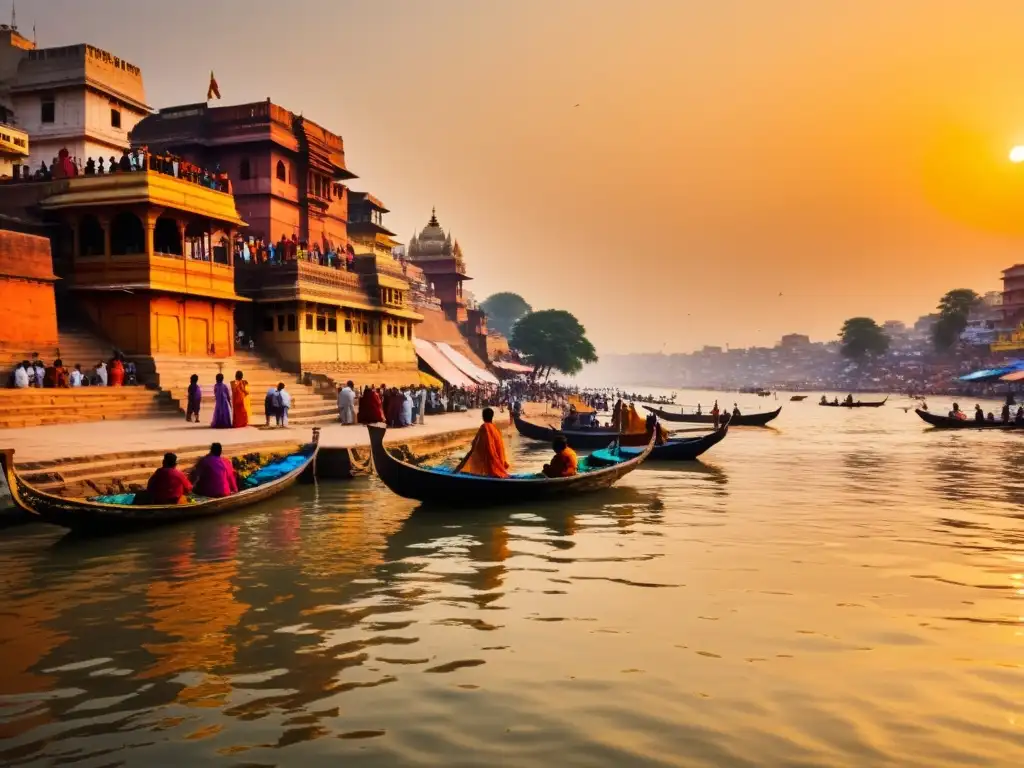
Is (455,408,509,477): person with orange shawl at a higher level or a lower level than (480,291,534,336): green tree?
lower

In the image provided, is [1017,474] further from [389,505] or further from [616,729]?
[616,729]

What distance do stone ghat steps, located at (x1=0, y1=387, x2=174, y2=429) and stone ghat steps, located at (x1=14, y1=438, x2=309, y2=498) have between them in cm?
484

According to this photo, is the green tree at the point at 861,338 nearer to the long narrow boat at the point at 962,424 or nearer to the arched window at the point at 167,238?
the long narrow boat at the point at 962,424

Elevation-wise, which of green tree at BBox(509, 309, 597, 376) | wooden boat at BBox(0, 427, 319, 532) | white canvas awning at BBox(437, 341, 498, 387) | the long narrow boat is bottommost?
the long narrow boat

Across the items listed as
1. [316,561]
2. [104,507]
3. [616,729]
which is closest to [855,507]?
[316,561]

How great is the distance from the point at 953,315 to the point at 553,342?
57.2m

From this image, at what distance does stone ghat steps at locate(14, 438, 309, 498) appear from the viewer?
35.7 feet

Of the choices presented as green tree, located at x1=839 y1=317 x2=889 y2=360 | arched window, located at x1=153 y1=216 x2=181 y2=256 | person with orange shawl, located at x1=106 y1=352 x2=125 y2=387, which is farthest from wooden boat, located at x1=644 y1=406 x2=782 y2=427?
green tree, located at x1=839 y1=317 x2=889 y2=360

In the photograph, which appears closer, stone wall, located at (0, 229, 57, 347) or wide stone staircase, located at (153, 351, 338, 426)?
stone wall, located at (0, 229, 57, 347)

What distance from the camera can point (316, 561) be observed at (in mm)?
9391

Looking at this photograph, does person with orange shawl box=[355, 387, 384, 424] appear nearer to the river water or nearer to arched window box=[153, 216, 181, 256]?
arched window box=[153, 216, 181, 256]

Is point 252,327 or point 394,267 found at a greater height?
point 394,267

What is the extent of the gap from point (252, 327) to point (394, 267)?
836 centimetres

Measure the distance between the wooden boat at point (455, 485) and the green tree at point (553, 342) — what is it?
58.6 metres
